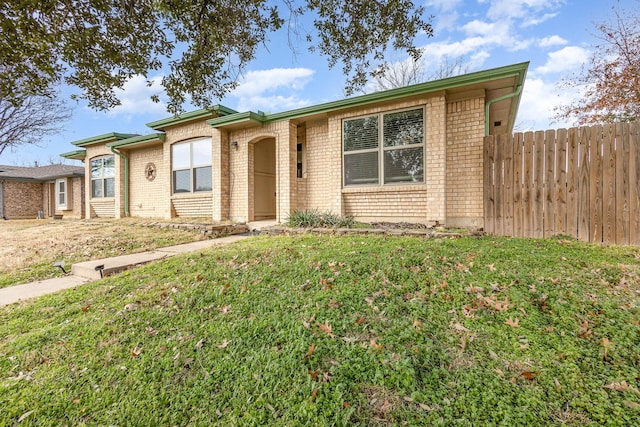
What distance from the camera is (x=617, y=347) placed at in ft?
6.79

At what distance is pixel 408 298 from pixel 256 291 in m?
1.65

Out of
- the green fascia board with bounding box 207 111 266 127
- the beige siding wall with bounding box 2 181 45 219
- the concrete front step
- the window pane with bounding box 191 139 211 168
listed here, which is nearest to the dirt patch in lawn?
the concrete front step

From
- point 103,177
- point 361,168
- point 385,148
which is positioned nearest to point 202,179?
point 361,168

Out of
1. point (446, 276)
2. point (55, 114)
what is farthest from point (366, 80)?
point (55, 114)

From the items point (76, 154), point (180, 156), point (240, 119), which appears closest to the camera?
point (240, 119)

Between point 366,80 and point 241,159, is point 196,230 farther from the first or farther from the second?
point 366,80

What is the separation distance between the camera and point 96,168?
46.6 ft

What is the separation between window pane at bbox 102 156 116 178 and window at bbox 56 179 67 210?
584 centimetres

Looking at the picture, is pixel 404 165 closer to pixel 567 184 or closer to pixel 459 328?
pixel 567 184

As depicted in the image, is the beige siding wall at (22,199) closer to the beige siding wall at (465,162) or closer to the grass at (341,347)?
the grass at (341,347)

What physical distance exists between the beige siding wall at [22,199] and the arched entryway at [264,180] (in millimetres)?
18731

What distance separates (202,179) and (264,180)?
220 centimetres

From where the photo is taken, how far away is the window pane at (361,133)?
7.48 m

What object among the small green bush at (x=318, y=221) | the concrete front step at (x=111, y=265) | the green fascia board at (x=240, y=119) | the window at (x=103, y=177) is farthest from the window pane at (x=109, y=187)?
the small green bush at (x=318, y=221)
